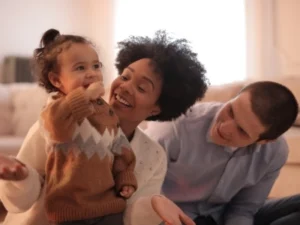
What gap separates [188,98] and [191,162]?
8.8 inches

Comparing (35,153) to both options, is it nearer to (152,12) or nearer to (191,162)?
(191,162)

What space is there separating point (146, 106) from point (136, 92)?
0.06 m

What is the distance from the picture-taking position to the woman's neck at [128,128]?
1.31 metres

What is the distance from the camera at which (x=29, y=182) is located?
1090mm

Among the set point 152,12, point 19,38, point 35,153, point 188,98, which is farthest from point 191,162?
point 19,38

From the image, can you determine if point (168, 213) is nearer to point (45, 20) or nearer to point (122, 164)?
point (122, 164)

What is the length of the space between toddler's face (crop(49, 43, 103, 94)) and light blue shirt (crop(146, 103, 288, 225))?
1.61ft

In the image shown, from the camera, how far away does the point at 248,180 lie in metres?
1.53

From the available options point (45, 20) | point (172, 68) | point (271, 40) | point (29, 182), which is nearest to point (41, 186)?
point (29, 182)

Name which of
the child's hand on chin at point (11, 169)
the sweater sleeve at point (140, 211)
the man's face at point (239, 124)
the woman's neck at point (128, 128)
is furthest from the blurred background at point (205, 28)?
the child's hand on chin at point (11, 169)

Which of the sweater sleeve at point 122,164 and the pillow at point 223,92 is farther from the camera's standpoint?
the pillow at point 223,92

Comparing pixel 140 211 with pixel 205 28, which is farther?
pixel 205 28

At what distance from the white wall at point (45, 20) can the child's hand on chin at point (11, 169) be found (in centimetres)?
330

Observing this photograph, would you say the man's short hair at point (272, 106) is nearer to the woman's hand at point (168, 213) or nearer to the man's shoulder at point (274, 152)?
the man's shoulder at point (274, 152)
